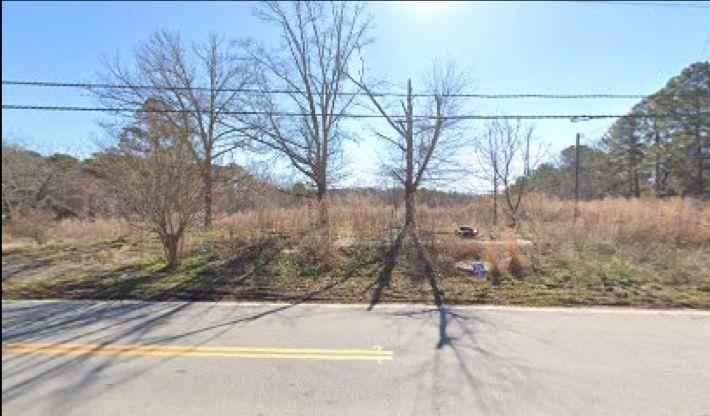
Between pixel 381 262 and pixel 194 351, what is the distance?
296 inches

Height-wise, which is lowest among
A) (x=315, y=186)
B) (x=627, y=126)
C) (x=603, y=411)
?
(x=603, y=411)

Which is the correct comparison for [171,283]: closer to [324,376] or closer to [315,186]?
[324,376]

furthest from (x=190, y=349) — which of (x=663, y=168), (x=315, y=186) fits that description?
(x=663, y=168)

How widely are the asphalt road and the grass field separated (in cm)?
143

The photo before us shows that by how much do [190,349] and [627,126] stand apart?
2019 inches

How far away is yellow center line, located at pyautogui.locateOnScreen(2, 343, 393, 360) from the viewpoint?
6598mm

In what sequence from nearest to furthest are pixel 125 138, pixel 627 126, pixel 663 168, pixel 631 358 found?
1. pixel 631 358
2. pixel 125 138
3. pixel 663 168
4. pixel 627 126

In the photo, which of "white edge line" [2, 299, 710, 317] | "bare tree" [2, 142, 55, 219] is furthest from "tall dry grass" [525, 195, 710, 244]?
"bare tree" [2, 142, 55, 219]

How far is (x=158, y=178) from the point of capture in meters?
13.0

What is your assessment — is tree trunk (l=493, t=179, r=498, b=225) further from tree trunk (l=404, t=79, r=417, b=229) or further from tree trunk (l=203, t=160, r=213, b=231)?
tree trunk (l=203, t=160, r=213, b=231)

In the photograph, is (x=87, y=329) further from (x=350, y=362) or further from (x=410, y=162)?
(x=410, y=162)

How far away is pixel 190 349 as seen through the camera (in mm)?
6852

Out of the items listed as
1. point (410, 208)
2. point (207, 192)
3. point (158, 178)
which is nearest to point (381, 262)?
point (207, 192)

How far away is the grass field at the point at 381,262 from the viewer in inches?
431
